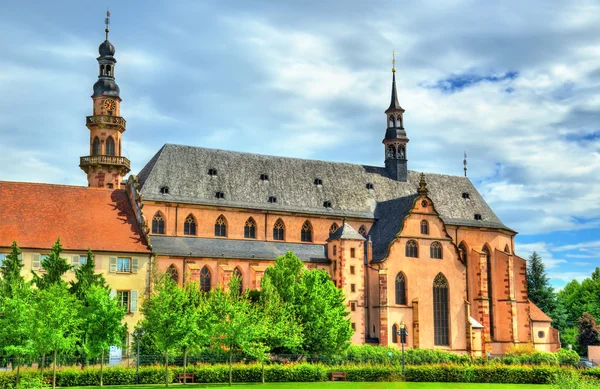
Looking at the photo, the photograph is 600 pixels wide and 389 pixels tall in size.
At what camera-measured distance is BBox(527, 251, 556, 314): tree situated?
371ft

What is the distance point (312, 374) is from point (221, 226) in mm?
26506

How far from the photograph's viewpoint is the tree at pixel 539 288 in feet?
371

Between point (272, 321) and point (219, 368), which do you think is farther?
point (272, 321)

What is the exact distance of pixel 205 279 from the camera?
231ft

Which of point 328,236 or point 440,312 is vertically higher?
point 328,236

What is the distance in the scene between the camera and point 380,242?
79.2 m

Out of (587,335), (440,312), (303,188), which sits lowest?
(587,335)

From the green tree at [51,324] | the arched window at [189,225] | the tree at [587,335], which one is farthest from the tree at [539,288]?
the green tree at [51,324]

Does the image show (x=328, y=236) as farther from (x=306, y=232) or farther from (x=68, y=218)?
(x=68, y=218)

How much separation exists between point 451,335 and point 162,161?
3521cm

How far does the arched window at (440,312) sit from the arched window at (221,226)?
74.7 ft

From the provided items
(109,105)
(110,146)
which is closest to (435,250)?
(110,146)

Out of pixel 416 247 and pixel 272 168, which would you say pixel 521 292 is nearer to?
pixel 416 247

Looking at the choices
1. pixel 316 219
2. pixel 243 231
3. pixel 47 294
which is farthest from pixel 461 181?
pixel 47 294
